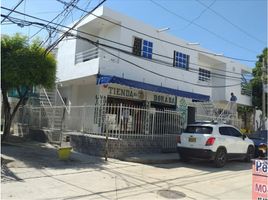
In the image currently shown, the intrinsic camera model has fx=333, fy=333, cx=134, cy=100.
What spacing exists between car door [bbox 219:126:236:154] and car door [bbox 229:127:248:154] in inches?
7.4

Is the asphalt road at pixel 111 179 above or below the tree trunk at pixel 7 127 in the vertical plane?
below

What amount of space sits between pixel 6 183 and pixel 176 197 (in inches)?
170

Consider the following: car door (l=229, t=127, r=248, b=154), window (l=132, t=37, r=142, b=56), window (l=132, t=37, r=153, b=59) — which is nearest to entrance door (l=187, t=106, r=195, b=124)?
window (l=132, t=37, r=153, b=59)

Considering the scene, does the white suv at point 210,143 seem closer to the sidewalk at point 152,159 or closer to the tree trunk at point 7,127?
the sidewalk at point 152,159

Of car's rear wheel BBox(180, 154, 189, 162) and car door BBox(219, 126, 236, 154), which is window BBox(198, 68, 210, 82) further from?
car's rear wheel BBox(180, 154, 189, 162)

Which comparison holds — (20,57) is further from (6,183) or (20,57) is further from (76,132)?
(6,183)

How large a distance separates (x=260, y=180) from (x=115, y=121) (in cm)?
937

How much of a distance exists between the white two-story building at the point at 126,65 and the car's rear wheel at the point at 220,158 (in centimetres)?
574

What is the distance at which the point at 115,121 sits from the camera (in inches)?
565

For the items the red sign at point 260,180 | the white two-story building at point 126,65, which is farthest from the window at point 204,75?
the red sign at point 260,180

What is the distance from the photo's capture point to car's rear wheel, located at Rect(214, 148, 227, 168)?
13062 millimetres

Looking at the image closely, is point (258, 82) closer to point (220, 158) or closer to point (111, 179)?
point (220, 158)

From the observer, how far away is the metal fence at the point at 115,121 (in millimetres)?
14505

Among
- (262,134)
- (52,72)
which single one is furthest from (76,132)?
(262,134)
